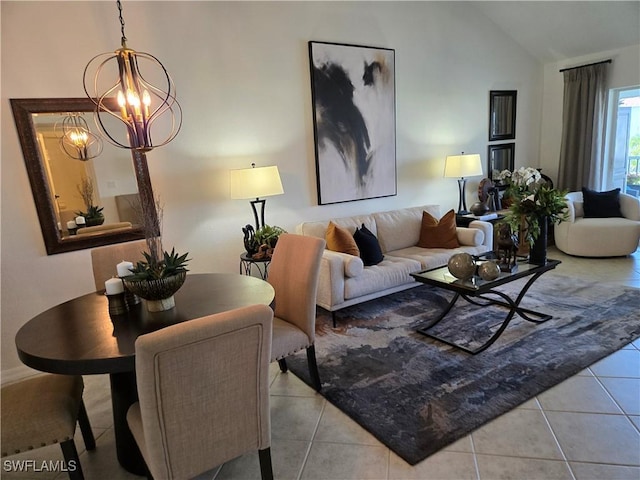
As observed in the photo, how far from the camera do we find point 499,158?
5.78 m

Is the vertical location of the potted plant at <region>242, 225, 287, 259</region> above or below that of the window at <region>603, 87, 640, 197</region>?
below

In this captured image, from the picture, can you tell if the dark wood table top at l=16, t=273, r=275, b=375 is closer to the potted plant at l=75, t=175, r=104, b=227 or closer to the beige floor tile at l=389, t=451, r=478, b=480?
the beige floor tile at l=389, t=451, r=478, b=480

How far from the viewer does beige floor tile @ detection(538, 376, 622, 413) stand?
7.05ft

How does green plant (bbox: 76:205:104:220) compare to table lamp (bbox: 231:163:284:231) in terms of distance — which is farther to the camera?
table lamp (bbox: 231:163:284:231)

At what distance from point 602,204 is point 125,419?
5.75m

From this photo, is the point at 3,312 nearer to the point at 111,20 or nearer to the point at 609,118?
the point at 111,20

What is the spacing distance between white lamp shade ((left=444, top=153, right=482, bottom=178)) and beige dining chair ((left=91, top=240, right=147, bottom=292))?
3759 mm

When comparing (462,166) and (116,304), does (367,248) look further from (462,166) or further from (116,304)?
(116,304)

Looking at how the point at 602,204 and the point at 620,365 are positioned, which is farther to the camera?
the point at 602,204

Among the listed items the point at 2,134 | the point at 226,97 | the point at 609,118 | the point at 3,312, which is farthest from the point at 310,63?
the point at 609,118

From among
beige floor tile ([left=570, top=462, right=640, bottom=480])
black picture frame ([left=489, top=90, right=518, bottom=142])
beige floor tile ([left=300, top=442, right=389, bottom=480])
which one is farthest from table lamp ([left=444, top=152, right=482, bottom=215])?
beige floor tile ([left=300, top=442, right=389, bottom=480])

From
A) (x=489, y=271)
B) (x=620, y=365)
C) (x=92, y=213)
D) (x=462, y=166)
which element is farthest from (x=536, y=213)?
(x=92, y=213)

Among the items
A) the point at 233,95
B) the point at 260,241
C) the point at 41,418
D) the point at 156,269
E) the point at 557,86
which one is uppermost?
the point at 557,86

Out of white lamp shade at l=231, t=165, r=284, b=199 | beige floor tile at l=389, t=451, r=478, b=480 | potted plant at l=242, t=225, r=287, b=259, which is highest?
→ white lamp shade at l=231, t=165, r=284, b=199
